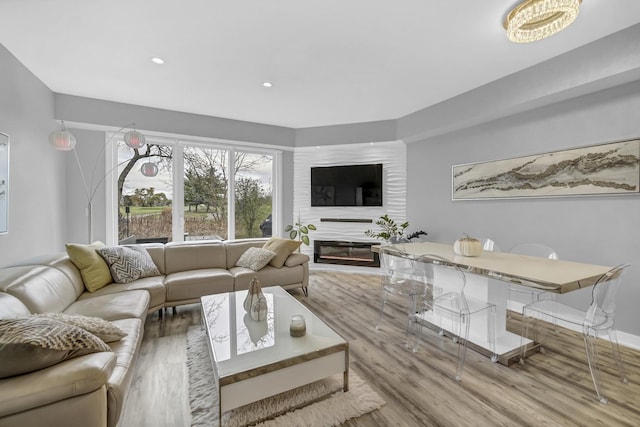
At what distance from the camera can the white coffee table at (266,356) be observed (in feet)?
5.05

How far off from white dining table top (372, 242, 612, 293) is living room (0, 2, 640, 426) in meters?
0.86

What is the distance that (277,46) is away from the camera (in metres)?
2.58

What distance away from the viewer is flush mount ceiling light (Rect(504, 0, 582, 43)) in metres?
1.78

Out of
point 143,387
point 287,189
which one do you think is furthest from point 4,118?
point 287,189

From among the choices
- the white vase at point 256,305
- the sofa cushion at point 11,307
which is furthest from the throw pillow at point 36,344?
the white vase at point 256,305

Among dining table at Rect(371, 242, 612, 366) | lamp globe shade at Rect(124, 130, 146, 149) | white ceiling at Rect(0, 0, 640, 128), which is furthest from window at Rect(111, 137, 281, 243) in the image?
dining table at Rect(371, 242, 612, 366)

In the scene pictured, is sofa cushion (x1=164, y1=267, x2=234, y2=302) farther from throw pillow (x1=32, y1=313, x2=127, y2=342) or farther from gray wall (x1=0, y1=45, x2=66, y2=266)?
gray wall (x1=0, y1=45, x2=66, y2=266)

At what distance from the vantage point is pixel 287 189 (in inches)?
215

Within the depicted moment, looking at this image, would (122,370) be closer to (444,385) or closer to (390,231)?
(444,385)

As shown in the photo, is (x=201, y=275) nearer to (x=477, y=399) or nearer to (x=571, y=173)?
(x=477, y=399)

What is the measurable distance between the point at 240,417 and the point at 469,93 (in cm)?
404

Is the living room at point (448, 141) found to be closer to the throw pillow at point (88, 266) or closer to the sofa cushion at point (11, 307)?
the throw pillow at point (88, 266)

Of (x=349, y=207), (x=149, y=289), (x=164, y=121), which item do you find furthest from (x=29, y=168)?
(x=349, y=207)

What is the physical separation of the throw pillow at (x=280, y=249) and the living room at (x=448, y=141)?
66.3 inches
